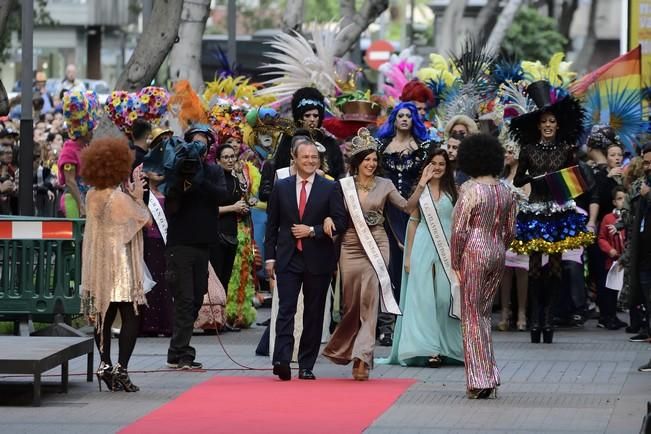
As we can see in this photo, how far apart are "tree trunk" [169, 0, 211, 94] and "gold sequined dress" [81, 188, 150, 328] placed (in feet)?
33.4

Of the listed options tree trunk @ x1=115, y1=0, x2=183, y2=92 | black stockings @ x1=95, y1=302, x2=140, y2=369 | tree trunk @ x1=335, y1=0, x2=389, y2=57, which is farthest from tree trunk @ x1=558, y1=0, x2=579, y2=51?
black stockings @ x1=95, y1=302, x2=140, y2=369

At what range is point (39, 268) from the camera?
50.0 ft

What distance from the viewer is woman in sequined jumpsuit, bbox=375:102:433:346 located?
54.5ft

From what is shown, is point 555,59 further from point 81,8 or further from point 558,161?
point 81,8

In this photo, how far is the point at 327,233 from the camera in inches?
544

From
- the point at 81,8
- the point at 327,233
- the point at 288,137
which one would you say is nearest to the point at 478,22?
the point at 288,137

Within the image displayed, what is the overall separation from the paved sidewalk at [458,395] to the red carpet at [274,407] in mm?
125

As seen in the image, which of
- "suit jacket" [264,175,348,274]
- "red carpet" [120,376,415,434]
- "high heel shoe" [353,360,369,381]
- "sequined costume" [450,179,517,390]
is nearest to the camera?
"red carpet" [120,376,415,434]

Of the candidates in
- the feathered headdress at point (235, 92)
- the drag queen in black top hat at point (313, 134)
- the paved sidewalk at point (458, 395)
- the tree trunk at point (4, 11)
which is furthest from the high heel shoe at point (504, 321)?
the tree trunk at point (4, 11)

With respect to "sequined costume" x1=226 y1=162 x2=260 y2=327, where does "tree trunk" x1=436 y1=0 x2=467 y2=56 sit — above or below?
above

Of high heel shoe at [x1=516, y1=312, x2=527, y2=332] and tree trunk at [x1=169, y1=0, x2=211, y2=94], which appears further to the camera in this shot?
tree trunk at [x1=169, y1=0, x2=211, y2=94]

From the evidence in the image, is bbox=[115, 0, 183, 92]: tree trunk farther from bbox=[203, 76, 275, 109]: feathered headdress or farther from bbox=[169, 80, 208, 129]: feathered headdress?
bbox=[169, 80, 208, 129]: feathered headdress

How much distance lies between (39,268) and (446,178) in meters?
3.40

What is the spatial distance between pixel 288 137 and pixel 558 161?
250 centimetres
